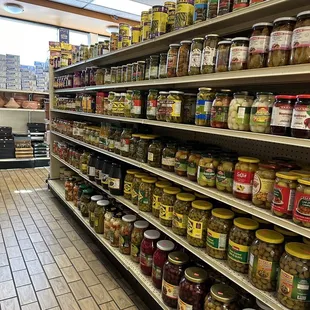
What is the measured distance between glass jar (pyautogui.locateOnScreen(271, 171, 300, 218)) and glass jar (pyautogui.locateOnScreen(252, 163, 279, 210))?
7 centimetres

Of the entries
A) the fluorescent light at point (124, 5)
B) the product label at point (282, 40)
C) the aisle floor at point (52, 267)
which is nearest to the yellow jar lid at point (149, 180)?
the aisle floor at point (52, 267)

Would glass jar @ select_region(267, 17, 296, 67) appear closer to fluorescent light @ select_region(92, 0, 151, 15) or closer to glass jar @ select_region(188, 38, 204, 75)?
glass jar @ select_region(188, 38, 204, 75)

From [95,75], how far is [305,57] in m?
2.26

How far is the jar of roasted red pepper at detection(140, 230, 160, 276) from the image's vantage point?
202cm

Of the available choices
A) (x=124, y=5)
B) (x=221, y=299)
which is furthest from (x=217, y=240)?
(x=124, y=5)

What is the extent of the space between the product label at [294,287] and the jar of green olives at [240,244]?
227 mm

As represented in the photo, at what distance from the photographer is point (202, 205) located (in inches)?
64.4

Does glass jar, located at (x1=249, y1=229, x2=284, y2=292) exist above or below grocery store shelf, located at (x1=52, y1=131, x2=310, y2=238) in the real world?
below

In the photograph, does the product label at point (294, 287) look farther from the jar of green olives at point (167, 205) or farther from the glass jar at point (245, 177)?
the jar of green olives at point (167, 205)

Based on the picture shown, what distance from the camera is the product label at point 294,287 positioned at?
1.11 meters

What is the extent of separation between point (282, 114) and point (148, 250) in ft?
4.45

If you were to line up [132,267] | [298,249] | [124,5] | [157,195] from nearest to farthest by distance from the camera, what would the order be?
[298,249], [157,195], [132,267], [124,5]

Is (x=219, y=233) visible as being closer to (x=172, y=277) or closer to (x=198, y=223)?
(x=198, y=223)

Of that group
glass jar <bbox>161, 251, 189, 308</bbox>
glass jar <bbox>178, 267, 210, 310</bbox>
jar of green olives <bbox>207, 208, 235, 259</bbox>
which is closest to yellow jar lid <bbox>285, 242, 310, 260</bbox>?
jar of green olives <bbox>207, 208, 235, 259</bbox>
